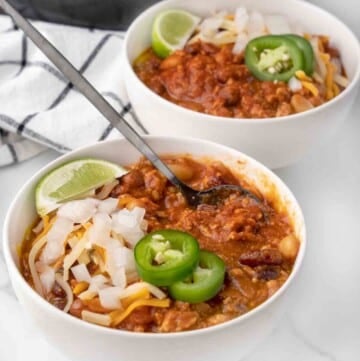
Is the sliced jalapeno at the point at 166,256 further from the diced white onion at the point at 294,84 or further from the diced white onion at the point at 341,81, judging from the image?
the diced white onion at the point at 341,81

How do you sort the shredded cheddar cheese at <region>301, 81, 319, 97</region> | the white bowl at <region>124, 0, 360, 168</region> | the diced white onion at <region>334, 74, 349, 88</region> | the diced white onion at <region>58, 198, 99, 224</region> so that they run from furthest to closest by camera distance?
the diced white onion at <region>334, 74, 349, 88</region>
the shredded cheddar cheese at <region>301, 81, 319, 97</region>
the white bowl at <region>124, 0, 360, 168</region>
the diced white onion at <region>58, 198, 99, 224</region>

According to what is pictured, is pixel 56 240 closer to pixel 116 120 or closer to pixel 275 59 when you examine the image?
pixel 116 120

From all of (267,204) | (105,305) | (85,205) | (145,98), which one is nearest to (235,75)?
(145,98)

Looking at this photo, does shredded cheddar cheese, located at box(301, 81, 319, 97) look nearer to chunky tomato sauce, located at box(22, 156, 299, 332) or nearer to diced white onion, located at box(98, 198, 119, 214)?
chunky tomato sauce, located at box(22, 156, 299, 332)

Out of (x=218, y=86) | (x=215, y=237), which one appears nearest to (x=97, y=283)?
(x=215, y=237)

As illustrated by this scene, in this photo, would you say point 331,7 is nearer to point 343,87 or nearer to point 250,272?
point 343,87

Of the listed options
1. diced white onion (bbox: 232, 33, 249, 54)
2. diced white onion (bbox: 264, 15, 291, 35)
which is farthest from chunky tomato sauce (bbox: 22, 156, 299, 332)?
diced white onion (bbox: 264, 15, 291, 35)
